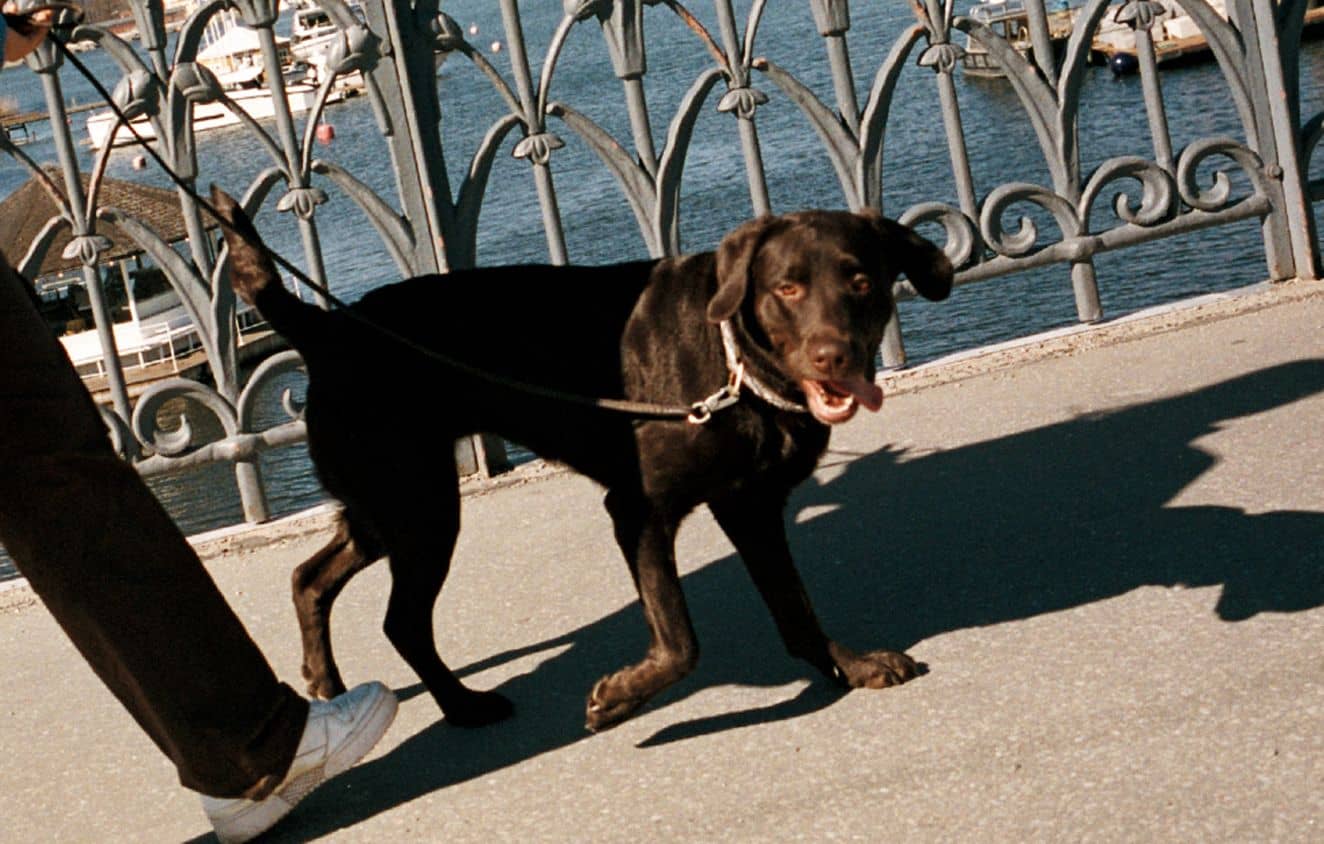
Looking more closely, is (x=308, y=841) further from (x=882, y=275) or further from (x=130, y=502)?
(x=882, y=275)

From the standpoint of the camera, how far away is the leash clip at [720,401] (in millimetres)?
3494

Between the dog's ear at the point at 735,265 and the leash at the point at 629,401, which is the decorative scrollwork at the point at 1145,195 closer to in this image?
the dog's ear at the point at 735,265

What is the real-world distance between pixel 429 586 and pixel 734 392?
0.83m

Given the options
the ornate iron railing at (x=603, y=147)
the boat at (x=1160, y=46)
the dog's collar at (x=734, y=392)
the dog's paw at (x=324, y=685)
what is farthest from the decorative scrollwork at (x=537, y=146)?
the boat at (x=1160, y=46)

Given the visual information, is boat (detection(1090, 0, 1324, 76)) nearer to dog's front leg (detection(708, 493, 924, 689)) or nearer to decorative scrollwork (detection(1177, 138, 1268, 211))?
decorative scrollwork (detection(1177, 138, 1268, 211))

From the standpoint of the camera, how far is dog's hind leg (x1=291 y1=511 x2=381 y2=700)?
407cm

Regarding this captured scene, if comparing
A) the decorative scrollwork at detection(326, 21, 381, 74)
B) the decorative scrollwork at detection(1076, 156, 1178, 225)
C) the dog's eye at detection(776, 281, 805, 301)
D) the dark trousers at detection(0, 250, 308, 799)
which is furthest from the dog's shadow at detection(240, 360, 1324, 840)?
A: the decorative scrollwork at detection(326, 21, 381, 74)

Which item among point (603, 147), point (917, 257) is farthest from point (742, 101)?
point (917, 257)

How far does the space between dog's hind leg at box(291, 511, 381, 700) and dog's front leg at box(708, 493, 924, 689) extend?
866 millimetres

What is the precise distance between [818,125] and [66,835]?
3265mm

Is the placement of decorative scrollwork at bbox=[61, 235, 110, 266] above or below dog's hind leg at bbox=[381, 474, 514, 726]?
above

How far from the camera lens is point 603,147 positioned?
5.63 m

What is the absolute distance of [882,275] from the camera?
11.7 ft

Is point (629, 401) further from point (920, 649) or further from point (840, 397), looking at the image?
point (920, 649)
